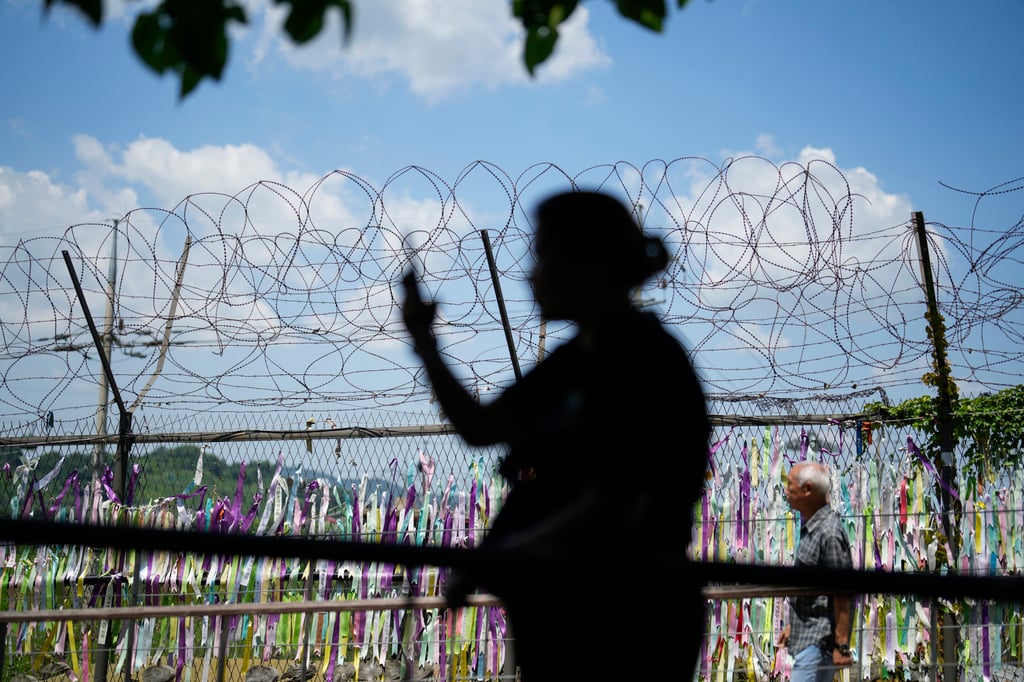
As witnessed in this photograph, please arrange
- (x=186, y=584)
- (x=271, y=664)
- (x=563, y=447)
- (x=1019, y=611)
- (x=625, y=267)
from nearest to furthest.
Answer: (x=563, y=447) → (x=625, y=267) → (x=1019, y=611) → (x=186, y=584) → (x=271, y=664)

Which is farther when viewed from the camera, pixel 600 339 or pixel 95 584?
pixel 95 584

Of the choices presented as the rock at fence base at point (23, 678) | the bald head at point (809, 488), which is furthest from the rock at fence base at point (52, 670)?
the bald head at point (809, 488)

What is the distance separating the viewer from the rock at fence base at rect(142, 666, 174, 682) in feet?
17.6

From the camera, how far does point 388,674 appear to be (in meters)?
5.37

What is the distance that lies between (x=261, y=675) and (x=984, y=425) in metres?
4.45

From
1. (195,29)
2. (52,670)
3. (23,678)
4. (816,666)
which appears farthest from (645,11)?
(52,670)

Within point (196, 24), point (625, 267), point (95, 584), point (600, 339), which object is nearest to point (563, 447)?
point (600, 339)

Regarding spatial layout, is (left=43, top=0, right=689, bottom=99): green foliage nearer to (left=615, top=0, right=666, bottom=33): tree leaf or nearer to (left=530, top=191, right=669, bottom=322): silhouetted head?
(left=530, top=191, right=669, bottom=322): silhouetted head

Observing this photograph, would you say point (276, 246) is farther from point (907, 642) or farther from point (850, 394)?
point (907, 642)

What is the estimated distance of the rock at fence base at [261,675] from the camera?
578 cm

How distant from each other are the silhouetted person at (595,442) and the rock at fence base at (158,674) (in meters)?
4.44

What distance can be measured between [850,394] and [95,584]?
4.34 meters

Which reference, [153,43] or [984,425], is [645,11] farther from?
[984,425]

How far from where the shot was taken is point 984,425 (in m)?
5.16
